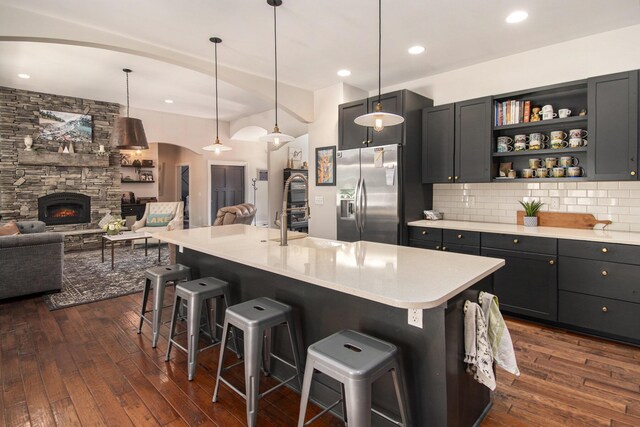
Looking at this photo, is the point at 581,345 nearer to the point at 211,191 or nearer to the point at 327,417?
the point at 327,417

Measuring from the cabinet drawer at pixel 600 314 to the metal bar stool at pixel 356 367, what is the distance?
229 centimetres

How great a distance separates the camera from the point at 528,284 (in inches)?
129

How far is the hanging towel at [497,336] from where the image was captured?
1795 millimetres

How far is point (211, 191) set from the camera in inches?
355

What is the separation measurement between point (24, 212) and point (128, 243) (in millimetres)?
1903

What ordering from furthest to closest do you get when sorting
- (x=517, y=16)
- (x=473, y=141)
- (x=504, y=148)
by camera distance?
(x=473, y=141), (x=504, y=148), (x=517, y=16)

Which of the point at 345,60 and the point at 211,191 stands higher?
the point at 345,60

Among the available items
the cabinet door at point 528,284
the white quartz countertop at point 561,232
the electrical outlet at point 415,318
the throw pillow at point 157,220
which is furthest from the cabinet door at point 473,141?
the throw pillow at point 157,220

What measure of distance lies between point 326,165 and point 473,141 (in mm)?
2065

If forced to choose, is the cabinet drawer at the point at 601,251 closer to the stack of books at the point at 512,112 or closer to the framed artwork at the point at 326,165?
the stack of books at the point at 512,112

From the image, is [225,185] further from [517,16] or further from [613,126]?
[613,126]

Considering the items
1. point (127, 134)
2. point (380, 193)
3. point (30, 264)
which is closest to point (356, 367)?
point (380, 193)

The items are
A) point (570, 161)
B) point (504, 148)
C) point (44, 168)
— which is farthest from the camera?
point (44, 168)

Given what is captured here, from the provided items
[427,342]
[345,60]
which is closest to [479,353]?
[427,342]
